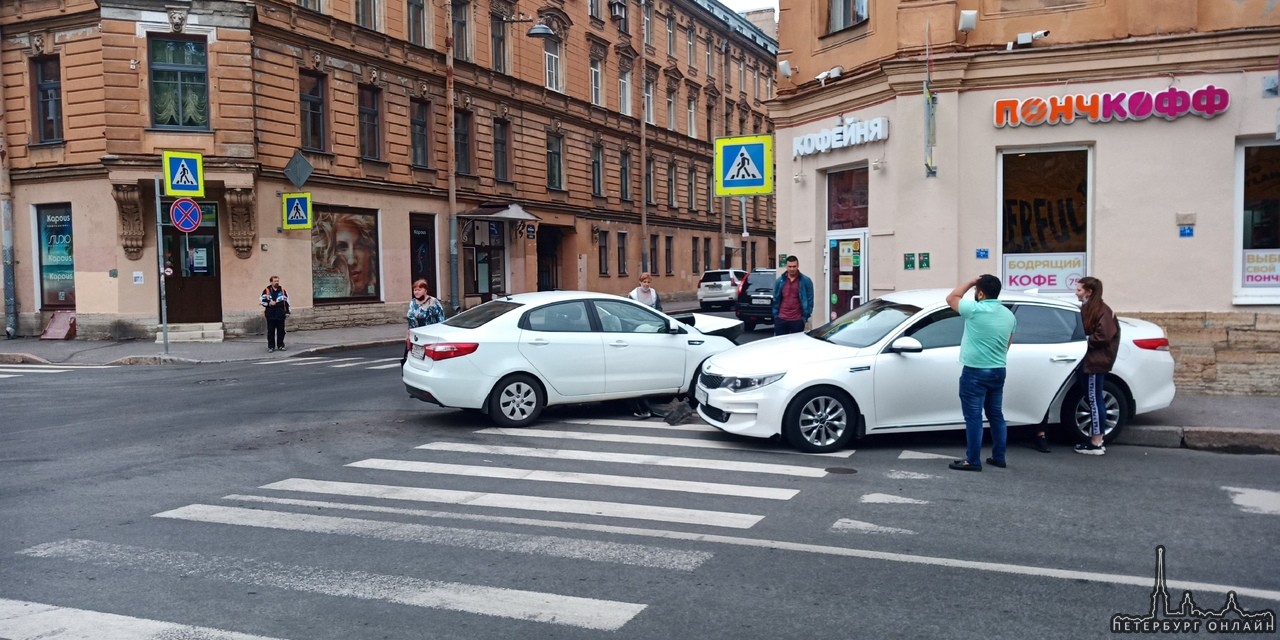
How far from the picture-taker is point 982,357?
815cm

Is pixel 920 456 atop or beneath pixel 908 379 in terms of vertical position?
beneath

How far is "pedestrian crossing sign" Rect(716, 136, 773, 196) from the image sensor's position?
14.9 metres

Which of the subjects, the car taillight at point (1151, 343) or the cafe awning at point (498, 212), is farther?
the cafe awning at point (498, 212)

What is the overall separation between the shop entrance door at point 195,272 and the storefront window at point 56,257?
261 cm

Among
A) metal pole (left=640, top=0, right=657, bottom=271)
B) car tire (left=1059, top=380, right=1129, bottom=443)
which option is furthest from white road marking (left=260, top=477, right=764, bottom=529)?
metal pole (left=640, top=0, right=657, bottom=271)

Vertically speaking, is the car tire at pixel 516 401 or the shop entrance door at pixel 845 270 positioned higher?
the shop entrance door at pixel 845 270

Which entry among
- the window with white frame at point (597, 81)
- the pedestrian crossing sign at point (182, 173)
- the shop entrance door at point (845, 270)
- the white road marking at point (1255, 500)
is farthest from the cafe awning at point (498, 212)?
the white road marking at point (1255, 500)

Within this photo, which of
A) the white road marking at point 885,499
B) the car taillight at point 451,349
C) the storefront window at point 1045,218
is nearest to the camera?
the white road marking at point 885,499

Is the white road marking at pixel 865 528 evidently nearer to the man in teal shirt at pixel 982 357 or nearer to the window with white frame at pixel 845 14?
the man in teal shirt at pixel 982 357

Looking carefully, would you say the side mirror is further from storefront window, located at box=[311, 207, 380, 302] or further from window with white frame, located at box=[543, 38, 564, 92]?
window with white frame, located at box=[543, 38, 564, 92]

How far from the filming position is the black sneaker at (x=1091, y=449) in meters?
9.16

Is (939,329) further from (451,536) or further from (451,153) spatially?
(451,153)

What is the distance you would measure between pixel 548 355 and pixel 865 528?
506 cm

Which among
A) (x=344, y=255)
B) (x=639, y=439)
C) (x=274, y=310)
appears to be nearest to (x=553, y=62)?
(x=344, y=255)
